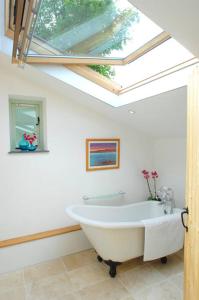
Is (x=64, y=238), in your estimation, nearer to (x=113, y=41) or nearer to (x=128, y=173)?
(x=128, y=173)

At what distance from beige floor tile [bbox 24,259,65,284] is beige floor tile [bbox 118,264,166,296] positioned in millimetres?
708

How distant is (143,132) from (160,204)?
1078 millimetres

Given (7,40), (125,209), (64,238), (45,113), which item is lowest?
(64,238)

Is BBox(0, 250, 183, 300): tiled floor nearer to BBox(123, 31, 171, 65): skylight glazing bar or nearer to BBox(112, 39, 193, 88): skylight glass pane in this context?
BBox(112, 39, 193, 88): skylight glass pane

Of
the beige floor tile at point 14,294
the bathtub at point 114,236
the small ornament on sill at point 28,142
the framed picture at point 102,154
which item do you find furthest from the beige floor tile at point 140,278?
the small ornament on sill at point 28,142

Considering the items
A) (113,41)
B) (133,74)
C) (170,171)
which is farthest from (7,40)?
(170,171)

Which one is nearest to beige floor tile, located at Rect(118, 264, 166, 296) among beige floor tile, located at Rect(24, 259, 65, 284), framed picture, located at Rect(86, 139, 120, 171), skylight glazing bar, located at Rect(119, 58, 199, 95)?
beige floor tile, located at Rect(24, 259, 65, 284)

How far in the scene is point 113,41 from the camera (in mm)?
1824

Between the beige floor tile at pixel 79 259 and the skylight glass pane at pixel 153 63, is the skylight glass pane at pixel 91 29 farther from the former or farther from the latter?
the beige floor tile at pixel 79 259

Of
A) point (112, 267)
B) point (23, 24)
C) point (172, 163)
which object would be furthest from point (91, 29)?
point (112, 267)

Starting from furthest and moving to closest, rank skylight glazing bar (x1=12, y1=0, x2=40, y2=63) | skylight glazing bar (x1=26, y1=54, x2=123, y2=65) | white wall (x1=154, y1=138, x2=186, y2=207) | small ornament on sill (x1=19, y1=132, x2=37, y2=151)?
white wall (x1=154, y1=138, x2=186, y2=207)
small ornament on sill (x1=19, y1=132, x2=37, y2=151)
skylight glazing bar (x1=26, y1=54, x2=123, y2=65)
skylight glazing bar (x1=12, y1=0, x2=40, y2=63)

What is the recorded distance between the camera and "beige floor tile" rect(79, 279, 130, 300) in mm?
1915

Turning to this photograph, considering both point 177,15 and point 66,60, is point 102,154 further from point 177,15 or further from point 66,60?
point 177,15

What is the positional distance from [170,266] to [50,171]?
181 centimetres
